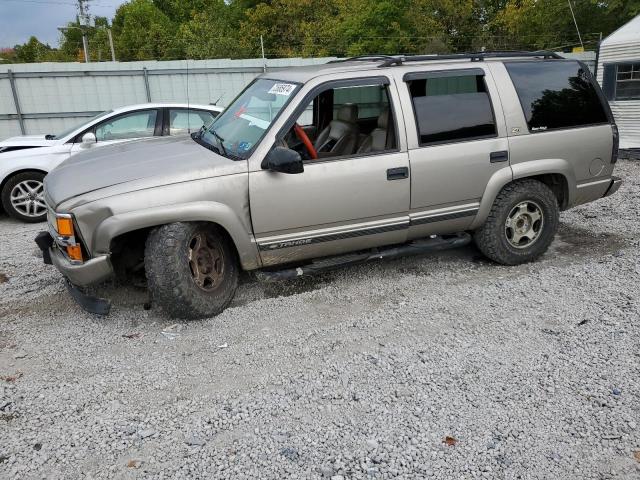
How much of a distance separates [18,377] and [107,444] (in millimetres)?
1097

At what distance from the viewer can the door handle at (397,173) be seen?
4516 mm

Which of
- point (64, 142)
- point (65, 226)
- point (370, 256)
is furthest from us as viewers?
point (64, 142)

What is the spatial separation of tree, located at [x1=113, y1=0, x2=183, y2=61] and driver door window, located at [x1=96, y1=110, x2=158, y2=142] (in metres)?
34.7

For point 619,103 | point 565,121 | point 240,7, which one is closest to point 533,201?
point 565,121

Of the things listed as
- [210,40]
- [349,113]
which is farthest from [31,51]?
[349,113]

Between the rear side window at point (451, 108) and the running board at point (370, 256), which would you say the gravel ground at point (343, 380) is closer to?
the running board at point (370, 256)

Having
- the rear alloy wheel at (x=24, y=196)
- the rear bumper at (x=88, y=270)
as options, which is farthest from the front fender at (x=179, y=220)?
the rear alloy wheel at (x=24, y=196)

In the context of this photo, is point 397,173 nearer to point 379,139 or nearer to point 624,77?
point 379,139

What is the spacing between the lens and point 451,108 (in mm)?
4773

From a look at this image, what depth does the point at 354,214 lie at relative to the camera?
450 cm

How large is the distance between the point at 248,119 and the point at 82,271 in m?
1.83

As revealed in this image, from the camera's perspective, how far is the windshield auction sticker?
4465 millimetres

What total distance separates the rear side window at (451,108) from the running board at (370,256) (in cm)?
95

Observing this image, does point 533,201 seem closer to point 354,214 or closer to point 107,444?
point 354,214
